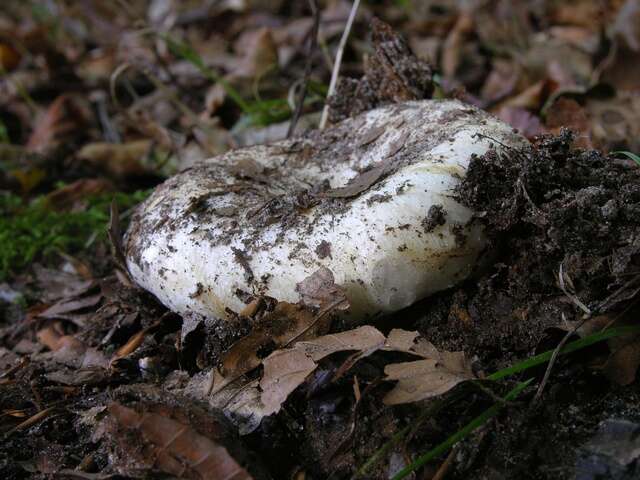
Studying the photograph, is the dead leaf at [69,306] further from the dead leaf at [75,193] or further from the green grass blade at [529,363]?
the green grass blade at [529,363]

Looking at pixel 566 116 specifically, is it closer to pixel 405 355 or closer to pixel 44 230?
pixel 405 355

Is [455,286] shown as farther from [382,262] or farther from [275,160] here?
[275,160]

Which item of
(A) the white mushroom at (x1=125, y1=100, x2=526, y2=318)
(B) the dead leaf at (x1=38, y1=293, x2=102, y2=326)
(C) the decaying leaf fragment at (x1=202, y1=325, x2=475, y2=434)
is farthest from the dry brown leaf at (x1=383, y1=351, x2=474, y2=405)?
(B) the dead leaf at (x1=38, y1=293, x2=102, y2=326)

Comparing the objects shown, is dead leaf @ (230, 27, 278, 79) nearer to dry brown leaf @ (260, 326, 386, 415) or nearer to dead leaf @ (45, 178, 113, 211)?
dead leaf @ (45, 178, 113, 211)

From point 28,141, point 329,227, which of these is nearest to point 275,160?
point 329,227

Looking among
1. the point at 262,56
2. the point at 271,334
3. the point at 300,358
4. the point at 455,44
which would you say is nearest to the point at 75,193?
the point at 262,56
